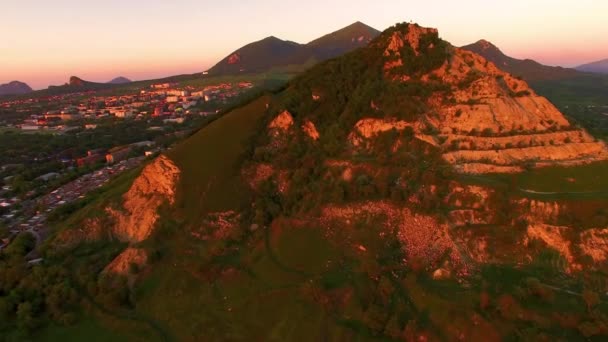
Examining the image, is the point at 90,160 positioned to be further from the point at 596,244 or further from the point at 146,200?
the point at 596,244

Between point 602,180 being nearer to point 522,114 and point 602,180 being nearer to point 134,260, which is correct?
point 522,114

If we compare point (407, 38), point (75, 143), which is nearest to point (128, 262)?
point (407, 38)

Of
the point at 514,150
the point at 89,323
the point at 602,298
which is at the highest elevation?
the point at 514,150

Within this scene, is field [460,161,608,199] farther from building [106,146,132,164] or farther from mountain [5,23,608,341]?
building [106,146,132,164]

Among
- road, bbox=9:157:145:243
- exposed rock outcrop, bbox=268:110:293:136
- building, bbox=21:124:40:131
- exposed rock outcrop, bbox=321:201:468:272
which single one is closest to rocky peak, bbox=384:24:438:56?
exposed rock outcrop, bbox=268:110:293:136

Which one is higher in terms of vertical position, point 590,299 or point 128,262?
point 590,299

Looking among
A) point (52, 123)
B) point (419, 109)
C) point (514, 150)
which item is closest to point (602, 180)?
point (514, 150)
